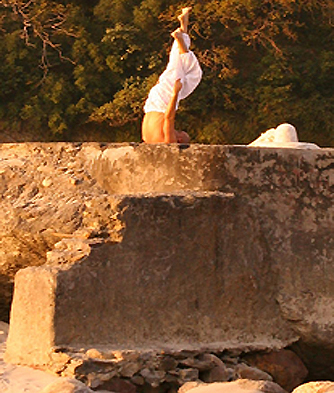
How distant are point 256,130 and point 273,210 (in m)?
8.86

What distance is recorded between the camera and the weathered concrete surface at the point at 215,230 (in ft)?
17.0

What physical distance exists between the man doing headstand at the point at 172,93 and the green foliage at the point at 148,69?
728cm

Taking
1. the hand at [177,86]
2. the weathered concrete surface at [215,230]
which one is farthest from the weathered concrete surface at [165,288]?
the hand at [177,86]

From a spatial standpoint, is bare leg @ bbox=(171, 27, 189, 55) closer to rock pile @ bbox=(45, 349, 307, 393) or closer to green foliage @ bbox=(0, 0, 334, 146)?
rock pile @ bbox=(45, 349, 307, 393)

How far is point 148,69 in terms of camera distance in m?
14.6

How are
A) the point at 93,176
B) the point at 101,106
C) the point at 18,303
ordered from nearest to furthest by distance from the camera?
the point at 18,303 → the point at 93,176 → the point at 101,106

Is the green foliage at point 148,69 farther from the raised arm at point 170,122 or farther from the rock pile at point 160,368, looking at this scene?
the rock pile at point 160,368

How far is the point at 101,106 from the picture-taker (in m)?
14.0

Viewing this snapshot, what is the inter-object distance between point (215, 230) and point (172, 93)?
1.47 meters

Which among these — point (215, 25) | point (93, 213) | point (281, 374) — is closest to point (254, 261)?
point (281, 374)

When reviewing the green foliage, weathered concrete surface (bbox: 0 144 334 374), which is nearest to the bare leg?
weathered concrete surface (bbox: 0 144 334 374)

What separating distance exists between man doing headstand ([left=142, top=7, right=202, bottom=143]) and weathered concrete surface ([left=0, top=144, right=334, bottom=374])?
0.61 meters

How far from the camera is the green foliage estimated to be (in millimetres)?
14141

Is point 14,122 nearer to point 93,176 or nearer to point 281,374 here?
point 93,176
